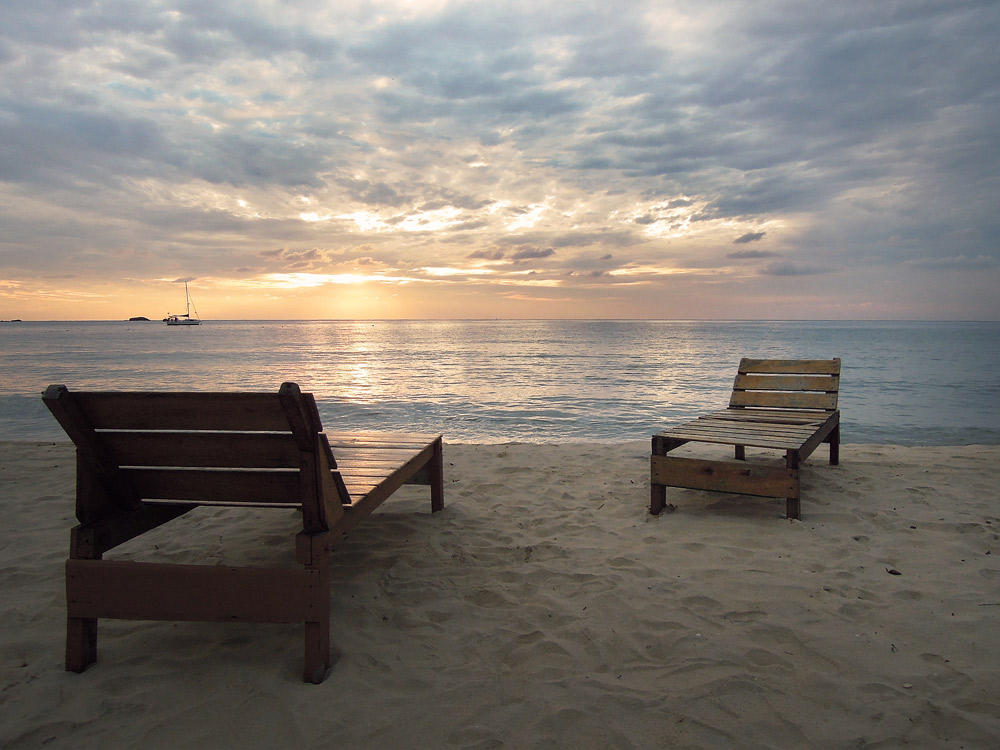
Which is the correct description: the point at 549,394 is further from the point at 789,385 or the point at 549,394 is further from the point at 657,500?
the point at 657,500

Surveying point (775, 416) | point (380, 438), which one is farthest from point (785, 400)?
point (380, 438)

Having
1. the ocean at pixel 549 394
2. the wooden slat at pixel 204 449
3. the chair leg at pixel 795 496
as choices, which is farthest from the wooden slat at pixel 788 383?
the wooden slat at pixel 204 449

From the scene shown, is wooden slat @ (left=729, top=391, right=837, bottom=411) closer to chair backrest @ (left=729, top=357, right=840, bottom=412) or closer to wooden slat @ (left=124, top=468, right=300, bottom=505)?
Answer: chair backrest @ (left=729, top=357, right=840, bottom=412)

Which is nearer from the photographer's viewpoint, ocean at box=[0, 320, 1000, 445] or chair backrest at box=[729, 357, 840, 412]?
chair backrest at box=[729, 357, 840, 412]

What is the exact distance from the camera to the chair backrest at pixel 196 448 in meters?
2.45

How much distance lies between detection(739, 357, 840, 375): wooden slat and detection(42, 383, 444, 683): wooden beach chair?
223 inches

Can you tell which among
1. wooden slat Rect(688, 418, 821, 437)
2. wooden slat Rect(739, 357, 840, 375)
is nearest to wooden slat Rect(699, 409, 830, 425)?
wooden slat Rect(688, 418, 821, 437)

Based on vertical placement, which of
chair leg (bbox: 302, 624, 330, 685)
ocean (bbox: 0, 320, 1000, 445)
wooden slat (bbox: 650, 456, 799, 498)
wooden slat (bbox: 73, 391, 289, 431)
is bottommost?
ocean (bbox: 0, 320, 1000, 445)

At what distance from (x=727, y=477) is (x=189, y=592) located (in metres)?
3.79

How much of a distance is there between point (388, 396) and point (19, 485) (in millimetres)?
11941

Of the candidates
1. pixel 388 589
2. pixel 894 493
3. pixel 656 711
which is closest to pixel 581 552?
pixel 388 589

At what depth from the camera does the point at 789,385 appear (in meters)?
6.84

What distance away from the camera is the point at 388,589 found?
346cm

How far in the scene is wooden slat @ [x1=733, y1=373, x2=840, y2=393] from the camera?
6.73m
